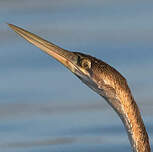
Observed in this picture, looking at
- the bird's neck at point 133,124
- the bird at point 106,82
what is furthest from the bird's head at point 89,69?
the bird's neck at point 133,124

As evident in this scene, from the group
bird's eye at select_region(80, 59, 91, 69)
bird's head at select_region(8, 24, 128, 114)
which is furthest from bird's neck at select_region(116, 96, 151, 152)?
bird's eye at select_region(80, 59, 91, 69)

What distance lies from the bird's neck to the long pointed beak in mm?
1210

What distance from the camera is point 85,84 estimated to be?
21.3 feet

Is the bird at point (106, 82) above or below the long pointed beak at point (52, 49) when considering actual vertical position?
below

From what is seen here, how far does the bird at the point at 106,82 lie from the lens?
18.8 ft

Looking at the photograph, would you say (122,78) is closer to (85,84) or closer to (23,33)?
(85,84)

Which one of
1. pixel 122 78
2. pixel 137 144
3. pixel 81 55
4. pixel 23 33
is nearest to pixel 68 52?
pixel 81 55

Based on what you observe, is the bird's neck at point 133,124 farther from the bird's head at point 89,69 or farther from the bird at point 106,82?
the bird's head at point 89,69

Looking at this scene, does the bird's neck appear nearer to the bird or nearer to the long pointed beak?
the bird

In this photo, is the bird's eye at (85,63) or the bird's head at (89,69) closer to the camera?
the bird's head at (89,69)

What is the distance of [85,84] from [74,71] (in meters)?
0.27

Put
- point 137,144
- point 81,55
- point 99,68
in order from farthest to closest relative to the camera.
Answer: point 81,55 < point 99,68 < point 137,144

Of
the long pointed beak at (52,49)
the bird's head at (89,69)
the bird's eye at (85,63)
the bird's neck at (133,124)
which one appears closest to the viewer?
the bird's neck at (133,124)

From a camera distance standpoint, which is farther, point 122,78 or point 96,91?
point 96,91
